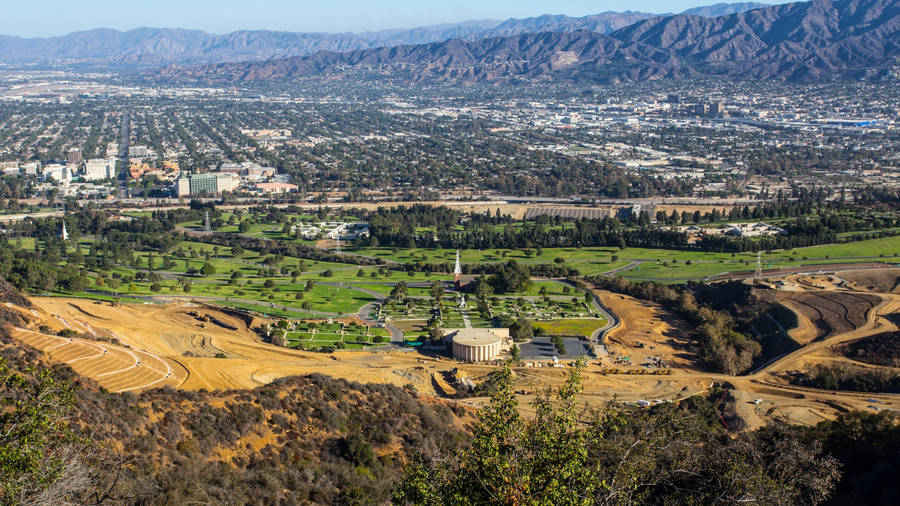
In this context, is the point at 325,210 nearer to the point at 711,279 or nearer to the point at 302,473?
the point at 711,279

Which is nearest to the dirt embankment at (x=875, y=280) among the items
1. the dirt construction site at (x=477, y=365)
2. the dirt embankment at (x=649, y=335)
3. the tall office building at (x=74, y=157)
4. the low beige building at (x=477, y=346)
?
the dirt construction site at (x=477, y=365)

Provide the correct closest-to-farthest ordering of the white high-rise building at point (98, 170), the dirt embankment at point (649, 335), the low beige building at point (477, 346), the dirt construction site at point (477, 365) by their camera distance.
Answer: the dirt construction site at point (477, 365)
the low beige building at point (477, 346)
the dirt embankment at point (649, 335)
the white high-rise building at point (98, 170)

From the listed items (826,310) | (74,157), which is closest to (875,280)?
(826,310)

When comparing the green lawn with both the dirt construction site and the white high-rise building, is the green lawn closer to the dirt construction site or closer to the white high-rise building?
the dirt construction site

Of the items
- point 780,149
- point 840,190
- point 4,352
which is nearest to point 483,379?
point 4,352

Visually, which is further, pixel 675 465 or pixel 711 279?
pixel 711 279

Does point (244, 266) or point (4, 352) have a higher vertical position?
point (4, 352)

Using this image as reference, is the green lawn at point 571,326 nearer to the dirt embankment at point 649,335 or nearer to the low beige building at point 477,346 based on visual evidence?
the dirt embankment at point 649,335

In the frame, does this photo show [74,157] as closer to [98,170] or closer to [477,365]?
[98,170]

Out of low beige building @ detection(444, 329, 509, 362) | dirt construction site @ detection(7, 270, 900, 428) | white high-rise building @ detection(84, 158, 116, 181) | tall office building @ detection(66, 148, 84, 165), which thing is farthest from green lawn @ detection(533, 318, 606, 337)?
tall office building @ detection(66, 148, 84, 165)
